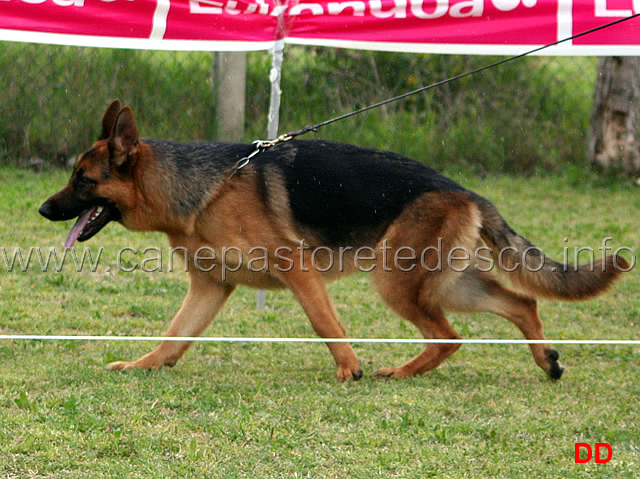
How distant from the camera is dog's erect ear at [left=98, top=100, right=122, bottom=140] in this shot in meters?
4.62

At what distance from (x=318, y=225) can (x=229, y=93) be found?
16.2 feet

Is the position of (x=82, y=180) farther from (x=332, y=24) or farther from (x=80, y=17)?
(x=332, y=24)

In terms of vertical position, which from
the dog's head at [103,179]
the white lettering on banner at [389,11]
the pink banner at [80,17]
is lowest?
the dog's head at [103,179]

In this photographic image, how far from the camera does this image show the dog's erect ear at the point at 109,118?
462 centimetres

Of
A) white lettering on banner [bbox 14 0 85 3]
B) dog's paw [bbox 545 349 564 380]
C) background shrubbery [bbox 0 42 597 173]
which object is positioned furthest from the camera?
background shrubbery [bbox 0 42 597 173]

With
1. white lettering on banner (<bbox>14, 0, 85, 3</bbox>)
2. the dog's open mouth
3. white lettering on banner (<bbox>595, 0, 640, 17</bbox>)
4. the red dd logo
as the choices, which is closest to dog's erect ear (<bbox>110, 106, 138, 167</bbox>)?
the dog's open mouth

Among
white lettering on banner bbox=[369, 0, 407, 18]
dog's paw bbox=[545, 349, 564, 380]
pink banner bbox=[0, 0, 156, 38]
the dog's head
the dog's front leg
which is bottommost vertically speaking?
dog's paw bbox=[545, 349, 564, 380]

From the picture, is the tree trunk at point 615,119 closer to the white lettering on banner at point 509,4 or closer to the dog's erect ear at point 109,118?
the white lettering on banner at point 509,4

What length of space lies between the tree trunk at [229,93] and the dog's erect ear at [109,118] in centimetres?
470

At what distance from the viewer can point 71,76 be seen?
952cm

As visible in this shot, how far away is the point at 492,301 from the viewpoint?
509cm

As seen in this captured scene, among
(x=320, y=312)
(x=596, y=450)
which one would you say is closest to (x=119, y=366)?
(x=320, y=312)

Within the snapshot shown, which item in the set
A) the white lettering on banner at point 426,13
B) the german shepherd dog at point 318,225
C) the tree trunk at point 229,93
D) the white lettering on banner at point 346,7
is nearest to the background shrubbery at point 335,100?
the tree trunk at point 229,93

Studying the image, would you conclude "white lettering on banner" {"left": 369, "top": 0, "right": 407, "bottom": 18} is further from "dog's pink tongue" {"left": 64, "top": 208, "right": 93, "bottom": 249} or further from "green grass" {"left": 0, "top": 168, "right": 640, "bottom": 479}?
"dog's pink tongue" {"left": 64, "top": 208, "right": 93, "bottom": 249}
